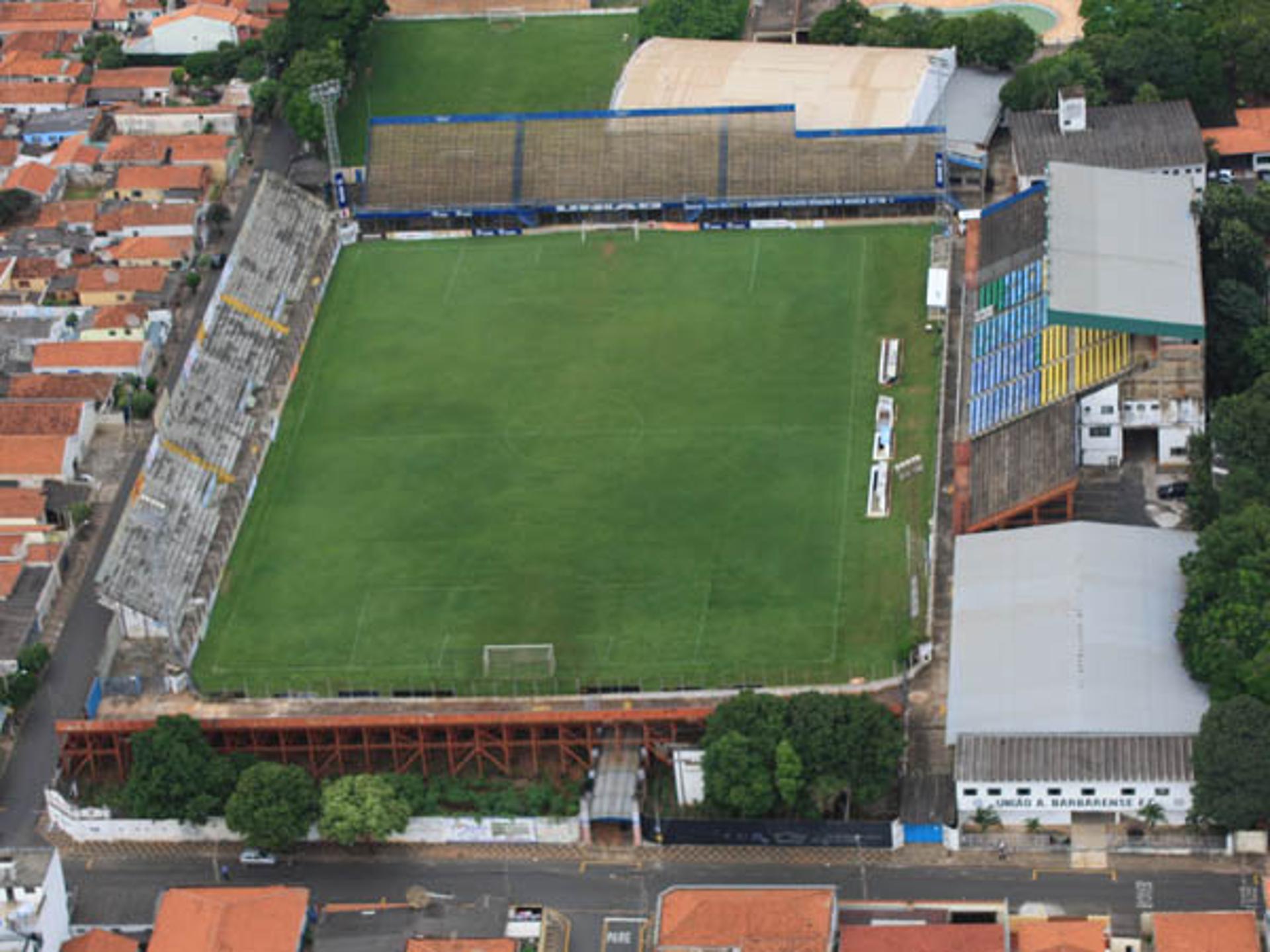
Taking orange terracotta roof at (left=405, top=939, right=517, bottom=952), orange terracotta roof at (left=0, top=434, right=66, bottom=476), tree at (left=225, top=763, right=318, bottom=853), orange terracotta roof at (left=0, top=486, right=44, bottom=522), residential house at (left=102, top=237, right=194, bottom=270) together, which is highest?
residential house at (left=102, top=237, right=194, bottom=270)

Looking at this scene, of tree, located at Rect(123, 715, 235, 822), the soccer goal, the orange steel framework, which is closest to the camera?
tree, located at Rect(123, 715, 235, 822)

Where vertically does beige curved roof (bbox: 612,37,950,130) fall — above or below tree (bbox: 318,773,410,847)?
above

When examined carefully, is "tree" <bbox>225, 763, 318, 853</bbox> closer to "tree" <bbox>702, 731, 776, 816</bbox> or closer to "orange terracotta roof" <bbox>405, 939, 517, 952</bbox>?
"orange terracotta roof" <bbox>405, 939, 517, 952</bbox>

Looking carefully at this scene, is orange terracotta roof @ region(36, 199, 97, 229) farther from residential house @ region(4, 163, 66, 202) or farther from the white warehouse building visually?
the white warehouse building

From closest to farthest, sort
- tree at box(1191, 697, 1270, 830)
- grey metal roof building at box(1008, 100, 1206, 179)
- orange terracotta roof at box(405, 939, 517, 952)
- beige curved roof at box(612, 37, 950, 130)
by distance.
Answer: orange terracotta roof at box(405, 939, 517, 952)
tree at box(1191, 697, 1270, 830)
grey metal roof building at box(1008, 100, 1206, 179)
beige curved roof at box(612, 37, 950, 130)

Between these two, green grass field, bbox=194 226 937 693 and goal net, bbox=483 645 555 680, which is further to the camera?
green grass field, bbox=194 226 937 693

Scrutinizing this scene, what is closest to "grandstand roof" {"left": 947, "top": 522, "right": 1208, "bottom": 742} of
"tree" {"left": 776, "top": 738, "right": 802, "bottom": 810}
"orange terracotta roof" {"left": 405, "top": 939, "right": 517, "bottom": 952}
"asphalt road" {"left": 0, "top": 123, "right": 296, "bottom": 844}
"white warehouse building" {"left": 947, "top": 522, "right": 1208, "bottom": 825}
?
"white warehouse building" {"left": 947, "top": 522, "right": 1208, "bottom": 825}

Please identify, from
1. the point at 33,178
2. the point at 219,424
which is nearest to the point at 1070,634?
the point at 219,424
